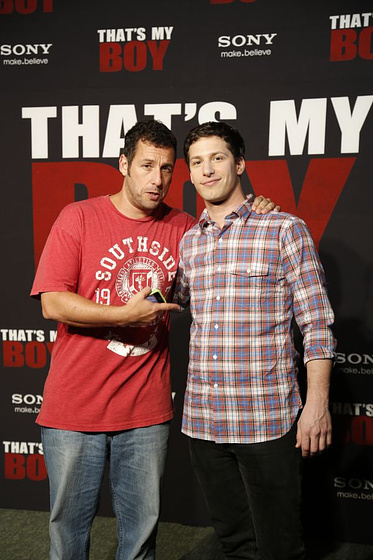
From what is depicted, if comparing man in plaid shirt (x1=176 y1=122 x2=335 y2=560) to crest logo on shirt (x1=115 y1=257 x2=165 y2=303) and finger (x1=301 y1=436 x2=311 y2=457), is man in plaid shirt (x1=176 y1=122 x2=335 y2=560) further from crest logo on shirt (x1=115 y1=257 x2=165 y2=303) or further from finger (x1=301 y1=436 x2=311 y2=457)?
crest logo on shirt (x1=115 y1=257 x2=165 y2=303)

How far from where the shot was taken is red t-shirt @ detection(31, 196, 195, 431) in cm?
168

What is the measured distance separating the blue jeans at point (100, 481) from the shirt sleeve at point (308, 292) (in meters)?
0.61

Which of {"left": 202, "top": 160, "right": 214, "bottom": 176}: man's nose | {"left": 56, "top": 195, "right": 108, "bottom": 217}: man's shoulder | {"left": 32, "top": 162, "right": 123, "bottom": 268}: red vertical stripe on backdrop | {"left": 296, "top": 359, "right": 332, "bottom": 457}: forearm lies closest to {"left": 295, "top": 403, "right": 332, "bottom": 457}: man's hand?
{"left": 296, "top": 359, "right": 332, "bottom": 457}: forearm

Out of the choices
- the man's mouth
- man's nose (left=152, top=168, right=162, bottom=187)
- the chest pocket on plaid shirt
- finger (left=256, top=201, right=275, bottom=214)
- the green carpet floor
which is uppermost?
man's nose (left=152, top=168, right=162, bottom=187)

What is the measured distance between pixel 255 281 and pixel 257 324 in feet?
0.44

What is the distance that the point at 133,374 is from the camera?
1718 millimetres

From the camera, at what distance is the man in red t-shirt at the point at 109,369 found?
1.69m

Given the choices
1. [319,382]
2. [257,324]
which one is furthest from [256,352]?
[319,382]

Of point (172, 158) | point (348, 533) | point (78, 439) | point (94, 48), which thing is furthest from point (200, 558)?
point (94, 48)

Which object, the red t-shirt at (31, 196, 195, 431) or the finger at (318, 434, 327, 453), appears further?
the red t-shirt at (31, 196, 195, 431)

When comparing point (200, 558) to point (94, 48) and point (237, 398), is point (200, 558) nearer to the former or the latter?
point (237, 398)

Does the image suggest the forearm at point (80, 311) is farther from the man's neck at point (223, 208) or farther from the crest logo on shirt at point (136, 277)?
the man's neck at point (223, 208)

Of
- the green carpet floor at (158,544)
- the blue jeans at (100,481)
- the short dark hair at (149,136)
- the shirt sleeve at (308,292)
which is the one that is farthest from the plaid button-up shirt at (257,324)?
the green carpet floor at (158,544)

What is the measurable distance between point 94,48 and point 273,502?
2276 mm
